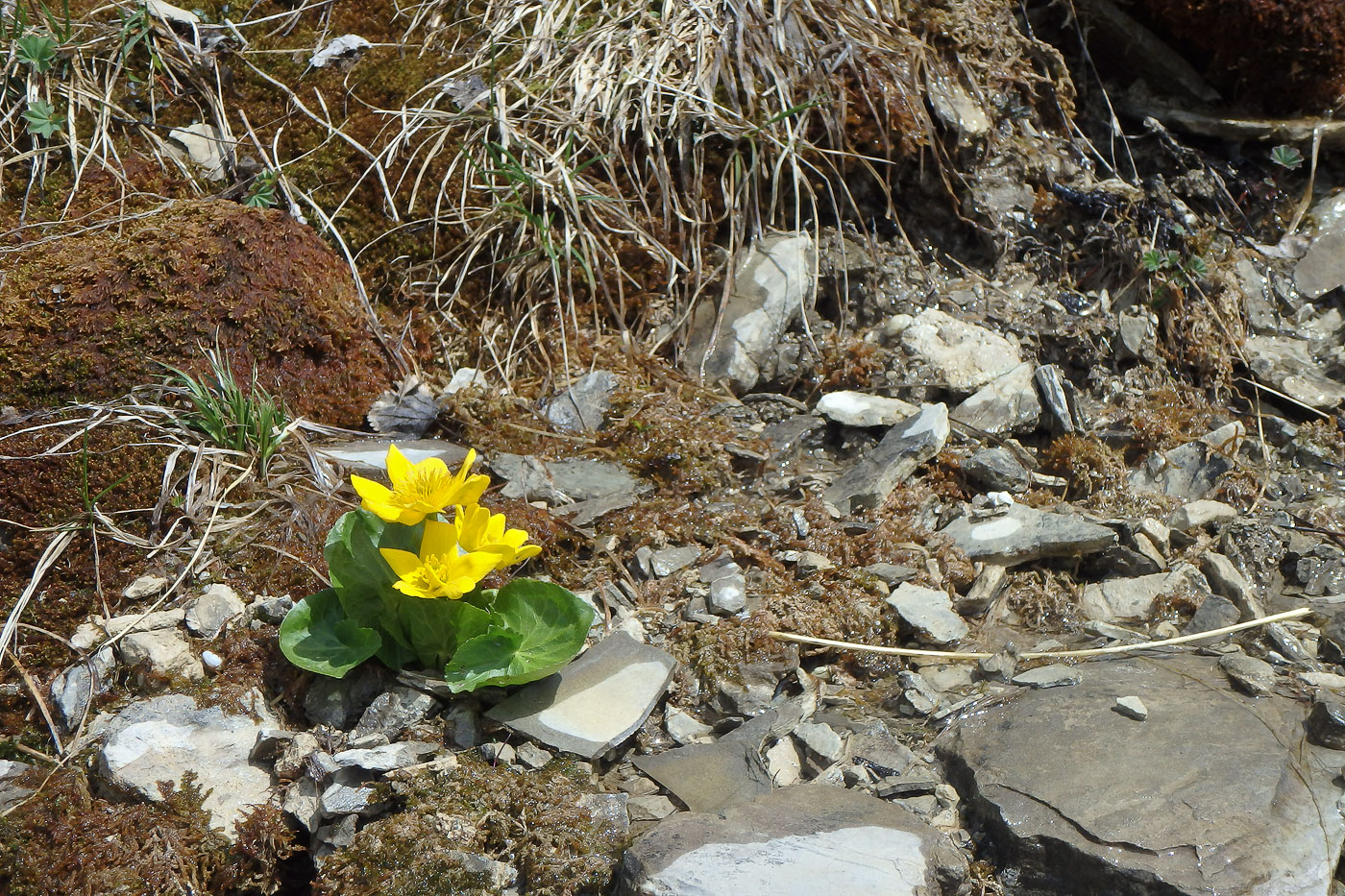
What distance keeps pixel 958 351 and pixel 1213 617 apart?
1530 mm

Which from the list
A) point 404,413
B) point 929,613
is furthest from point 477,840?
point 404,413

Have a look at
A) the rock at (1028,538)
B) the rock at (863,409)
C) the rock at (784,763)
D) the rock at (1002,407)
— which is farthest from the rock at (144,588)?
the rock at (1002,407)

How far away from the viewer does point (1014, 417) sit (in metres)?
4.21

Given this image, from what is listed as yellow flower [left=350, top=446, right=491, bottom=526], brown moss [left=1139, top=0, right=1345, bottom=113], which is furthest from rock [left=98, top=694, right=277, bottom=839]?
brown moss [left=1139, top=0, right=1345, bottom=113]

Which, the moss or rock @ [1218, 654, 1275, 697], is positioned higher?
rock @ [1218, 654, 1275, 697]

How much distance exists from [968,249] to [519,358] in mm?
2190

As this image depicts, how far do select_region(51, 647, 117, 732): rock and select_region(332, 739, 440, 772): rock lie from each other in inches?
32.1

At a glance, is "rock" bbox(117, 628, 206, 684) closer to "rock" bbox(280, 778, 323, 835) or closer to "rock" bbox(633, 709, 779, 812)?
"rock" bbox(280, 778, 323, 835)

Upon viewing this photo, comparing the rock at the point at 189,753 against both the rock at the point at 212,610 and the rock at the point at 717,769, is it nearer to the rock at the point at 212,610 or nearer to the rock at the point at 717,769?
the rock at the point at 212,610

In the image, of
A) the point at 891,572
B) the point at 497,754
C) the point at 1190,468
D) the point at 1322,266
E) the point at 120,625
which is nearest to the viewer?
the point at 497,754

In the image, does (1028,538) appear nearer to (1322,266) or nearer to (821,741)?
(821,741)

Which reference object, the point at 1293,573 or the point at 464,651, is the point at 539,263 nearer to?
the point at 464,651

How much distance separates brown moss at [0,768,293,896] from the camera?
8.23 feet

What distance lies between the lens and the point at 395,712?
276cm
